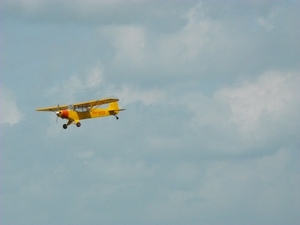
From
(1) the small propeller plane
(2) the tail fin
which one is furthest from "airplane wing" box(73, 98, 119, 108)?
(2) the tail fin

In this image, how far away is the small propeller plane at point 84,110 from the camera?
379 ft

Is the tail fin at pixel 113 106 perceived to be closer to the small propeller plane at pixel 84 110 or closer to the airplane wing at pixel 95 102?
the small propeller plane at pixel 84 110

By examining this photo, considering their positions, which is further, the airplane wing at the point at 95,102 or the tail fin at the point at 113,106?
the tail fin at the point at 113,106

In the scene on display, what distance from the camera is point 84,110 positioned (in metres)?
118

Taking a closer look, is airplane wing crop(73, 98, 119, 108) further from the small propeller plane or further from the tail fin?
the tail fin

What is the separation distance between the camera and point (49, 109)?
126 metres

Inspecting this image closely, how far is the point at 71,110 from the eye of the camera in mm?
116688

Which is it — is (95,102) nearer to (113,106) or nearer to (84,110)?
(84,110)

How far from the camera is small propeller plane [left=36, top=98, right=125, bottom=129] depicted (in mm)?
115562

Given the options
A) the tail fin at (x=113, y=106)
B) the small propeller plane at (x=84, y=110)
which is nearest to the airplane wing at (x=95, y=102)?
the small propeller plane at (x=84, y=110)

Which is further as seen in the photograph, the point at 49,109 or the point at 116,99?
the point at 49,109

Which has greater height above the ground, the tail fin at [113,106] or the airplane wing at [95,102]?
the tail fin at [113,106]

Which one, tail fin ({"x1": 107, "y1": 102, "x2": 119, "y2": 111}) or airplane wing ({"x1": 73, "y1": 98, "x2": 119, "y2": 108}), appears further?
tail fin ({"x1": 107, "y1": 102, "x2": 119, "y2": 111})

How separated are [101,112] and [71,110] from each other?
22.0ft
